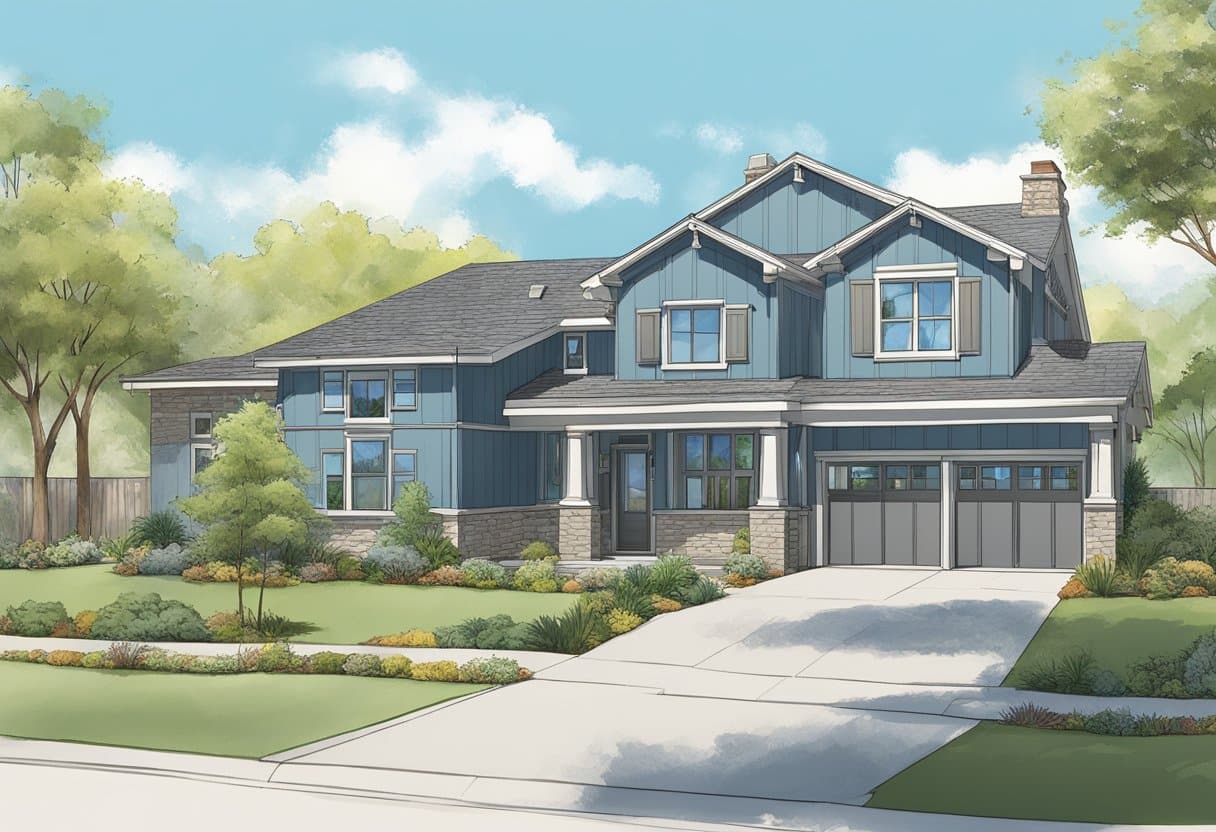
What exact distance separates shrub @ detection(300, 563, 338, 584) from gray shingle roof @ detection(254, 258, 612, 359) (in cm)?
490

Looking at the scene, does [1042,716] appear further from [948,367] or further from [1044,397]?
[948,367]

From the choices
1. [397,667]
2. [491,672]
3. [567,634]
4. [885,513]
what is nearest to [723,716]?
[491,672]

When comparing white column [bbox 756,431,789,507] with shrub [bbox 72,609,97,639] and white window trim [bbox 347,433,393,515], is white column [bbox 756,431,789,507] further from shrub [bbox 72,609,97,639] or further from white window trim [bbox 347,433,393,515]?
shrub [bbox 72,609,97,639]

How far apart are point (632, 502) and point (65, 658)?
594 inches

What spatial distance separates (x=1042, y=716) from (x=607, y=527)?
18.6m

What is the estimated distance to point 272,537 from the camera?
77.3 ft

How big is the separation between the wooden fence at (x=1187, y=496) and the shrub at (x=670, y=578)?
15.7 m

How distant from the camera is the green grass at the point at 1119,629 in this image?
20594mm

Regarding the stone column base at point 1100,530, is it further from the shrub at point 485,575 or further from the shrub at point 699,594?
the shrub at point 485,575

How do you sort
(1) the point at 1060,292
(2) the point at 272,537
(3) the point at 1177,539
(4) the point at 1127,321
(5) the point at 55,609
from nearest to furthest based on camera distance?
1. (2) the point at 272,537
2. (5) the point at 55,609
3. (3) the point at 1177,539
4. (1) the point at 1060,292
5. (4) the point at 1127,321

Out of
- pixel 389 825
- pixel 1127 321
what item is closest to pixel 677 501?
pixel 389 825

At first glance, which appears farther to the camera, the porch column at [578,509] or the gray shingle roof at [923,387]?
the porch column at [578,509]

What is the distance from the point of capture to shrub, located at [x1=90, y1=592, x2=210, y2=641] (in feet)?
76.6

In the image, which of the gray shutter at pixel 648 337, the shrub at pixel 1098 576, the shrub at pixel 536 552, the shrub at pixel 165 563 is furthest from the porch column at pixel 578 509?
the shrub at pixel 1098 576
